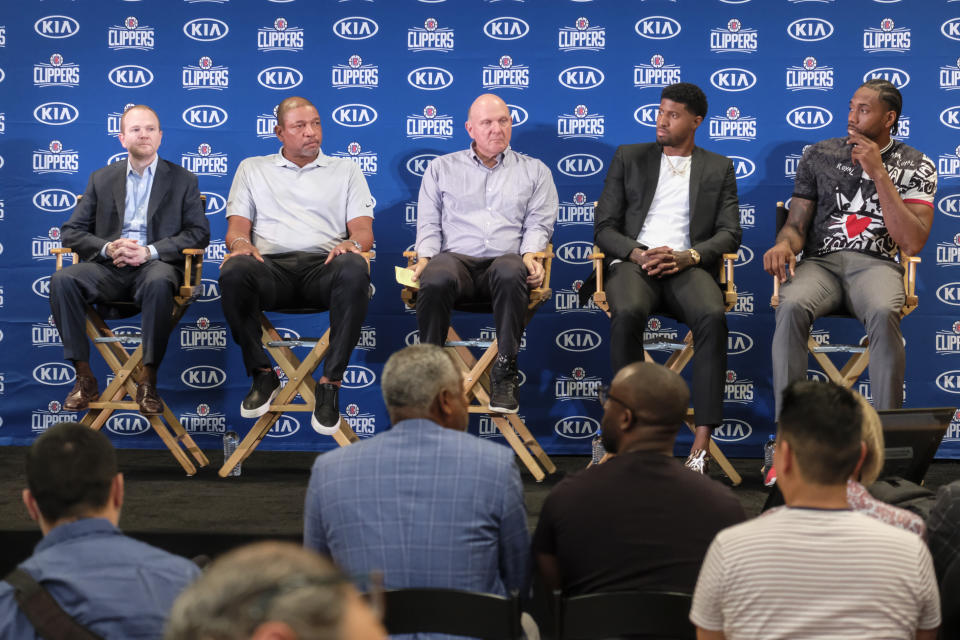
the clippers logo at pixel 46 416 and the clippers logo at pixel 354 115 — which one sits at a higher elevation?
the clippers logo at pixel 354 115

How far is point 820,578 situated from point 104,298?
3460mm

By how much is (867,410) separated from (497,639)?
0.82 m

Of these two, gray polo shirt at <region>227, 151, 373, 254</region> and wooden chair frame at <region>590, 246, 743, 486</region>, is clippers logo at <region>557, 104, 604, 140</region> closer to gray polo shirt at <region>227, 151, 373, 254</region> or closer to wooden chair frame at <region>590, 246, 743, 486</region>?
wooden chair frame at <region>590, 246, 743, 486</region>

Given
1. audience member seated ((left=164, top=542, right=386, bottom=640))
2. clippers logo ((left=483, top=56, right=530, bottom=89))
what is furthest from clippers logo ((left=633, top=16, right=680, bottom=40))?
audience member seated ((left=164, top=542, right=386, bottom=640))

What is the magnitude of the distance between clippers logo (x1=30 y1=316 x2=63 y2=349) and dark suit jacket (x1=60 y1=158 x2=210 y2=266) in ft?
2.39

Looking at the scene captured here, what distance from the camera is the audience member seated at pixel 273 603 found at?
0.60 m

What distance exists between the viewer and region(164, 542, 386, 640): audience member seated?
0.60 metres

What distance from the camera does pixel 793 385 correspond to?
1.75 meters

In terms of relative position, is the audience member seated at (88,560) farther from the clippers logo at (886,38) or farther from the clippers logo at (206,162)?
the clippers logo at (886,38)

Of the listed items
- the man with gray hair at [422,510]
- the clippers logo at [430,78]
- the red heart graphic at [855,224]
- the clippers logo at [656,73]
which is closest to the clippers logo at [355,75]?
the clippers logo at [430,78]

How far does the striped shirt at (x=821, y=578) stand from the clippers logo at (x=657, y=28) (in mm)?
3659

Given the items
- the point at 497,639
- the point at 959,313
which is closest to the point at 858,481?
the point at 497,639

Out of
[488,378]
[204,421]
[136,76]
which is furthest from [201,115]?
[488,378]

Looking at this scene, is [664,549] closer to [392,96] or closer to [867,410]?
[867,410]
